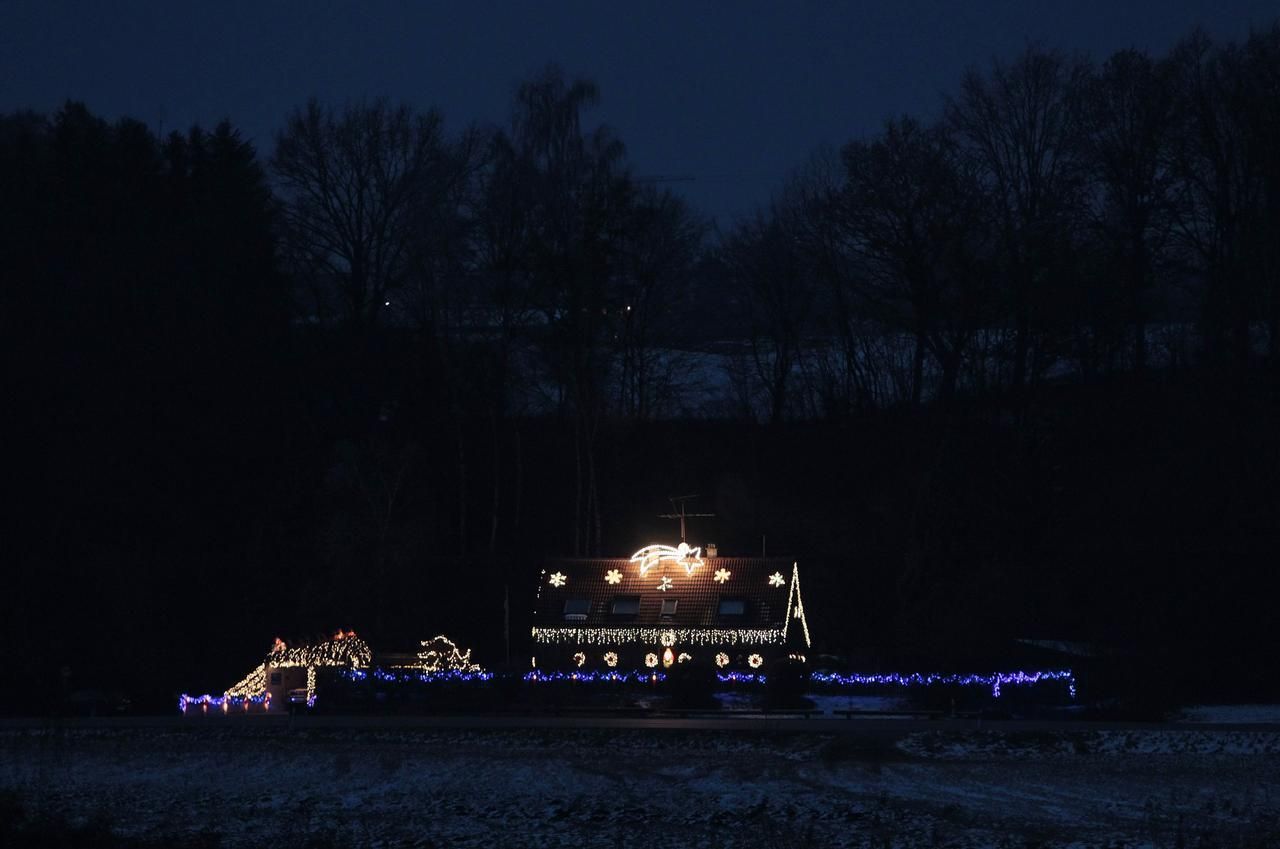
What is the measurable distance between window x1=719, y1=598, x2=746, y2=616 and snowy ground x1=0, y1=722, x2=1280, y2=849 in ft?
40.2

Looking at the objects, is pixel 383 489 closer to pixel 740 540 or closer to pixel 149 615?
pixel 149 615

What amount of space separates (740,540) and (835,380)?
11136 millimetres

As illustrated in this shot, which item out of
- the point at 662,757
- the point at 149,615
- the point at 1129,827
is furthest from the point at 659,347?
the point at 1129,827

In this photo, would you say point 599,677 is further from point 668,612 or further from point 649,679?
point 668,612

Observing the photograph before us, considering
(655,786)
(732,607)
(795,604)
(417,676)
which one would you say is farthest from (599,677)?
(655,786)

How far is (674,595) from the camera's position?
44.2 m

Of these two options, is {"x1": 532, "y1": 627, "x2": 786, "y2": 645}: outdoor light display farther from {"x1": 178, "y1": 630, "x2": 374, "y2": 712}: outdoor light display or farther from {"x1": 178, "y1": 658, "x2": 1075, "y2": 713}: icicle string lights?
{"x1": 178, "y1": 630, "x2": 374, "y2": 712}: outdoor light display

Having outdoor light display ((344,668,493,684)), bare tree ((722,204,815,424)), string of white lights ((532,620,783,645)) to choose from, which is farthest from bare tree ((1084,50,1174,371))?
outdoor light display ((344,668,493,684))

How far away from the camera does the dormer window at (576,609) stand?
4444cm

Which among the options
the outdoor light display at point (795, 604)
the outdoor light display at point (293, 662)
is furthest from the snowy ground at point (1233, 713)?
the outdoor light display at point (293, 662)

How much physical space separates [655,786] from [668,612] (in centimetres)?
1867

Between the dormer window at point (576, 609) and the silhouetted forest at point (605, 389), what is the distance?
6516mm

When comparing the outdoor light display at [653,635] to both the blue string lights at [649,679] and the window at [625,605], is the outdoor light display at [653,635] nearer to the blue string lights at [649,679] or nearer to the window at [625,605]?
the window at [625,605]

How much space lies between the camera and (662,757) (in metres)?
28.6
